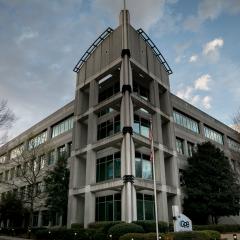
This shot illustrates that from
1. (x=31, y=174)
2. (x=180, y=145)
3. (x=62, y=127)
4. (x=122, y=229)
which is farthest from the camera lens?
(x=31, y=174)

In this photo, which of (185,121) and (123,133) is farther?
(185,121)

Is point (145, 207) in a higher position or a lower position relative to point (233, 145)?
lower

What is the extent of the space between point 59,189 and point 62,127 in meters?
13.3

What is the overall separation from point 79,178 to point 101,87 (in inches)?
482

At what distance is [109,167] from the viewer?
34.7 metres

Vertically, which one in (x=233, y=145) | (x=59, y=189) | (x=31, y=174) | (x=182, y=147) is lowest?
(x=59, y=189)

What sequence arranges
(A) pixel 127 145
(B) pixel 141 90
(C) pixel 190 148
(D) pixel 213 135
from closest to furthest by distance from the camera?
1. (A) pixel 127 145
2. (B) pixel 141 90
3. (C) pixel 190 148
4. (D) pixel 213 135

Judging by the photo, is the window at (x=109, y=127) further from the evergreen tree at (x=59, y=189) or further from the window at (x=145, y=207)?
the window at (x=145, y=207)

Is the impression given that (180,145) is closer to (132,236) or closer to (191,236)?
(191,236)

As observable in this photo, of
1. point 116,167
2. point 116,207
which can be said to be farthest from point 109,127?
point 116,207

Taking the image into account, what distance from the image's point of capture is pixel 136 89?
3969cm

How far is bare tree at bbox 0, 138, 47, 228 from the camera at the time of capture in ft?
137

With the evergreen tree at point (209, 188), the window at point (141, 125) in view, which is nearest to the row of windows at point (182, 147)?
the evergreen tree at point (209, 188)

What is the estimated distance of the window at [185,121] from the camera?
45344 millimetres
